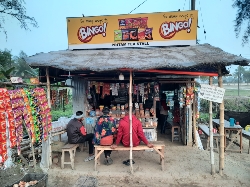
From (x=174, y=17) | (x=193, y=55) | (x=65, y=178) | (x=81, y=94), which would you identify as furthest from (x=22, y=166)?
(x=174, y=17)

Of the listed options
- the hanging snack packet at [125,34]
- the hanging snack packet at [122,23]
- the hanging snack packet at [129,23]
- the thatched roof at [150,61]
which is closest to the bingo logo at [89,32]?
the hanging snack packet at [122,23]

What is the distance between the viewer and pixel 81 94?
27.5ft

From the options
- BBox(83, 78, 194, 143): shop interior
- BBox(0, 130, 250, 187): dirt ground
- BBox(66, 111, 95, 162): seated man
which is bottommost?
BBox(0, 130, 250, 187): dirt ground

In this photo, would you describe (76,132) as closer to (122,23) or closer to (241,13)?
(122,23)

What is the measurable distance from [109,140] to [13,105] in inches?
111

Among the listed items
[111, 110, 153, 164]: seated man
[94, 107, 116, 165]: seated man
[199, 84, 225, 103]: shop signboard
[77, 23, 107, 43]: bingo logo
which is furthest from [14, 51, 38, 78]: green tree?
[199, 84, 225, 103]: shop signboard

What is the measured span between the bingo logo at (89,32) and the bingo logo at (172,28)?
2325mm

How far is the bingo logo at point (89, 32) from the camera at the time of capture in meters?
8.34

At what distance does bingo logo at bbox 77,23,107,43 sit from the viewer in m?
8.34

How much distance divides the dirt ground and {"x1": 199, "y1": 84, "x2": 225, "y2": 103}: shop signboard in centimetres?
207

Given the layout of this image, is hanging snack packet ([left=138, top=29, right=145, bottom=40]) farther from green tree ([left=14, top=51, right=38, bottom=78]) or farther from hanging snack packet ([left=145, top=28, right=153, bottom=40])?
green tree ([left=14, top=51, right=38, bottom=78])

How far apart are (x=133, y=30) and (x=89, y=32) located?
5.94 feet

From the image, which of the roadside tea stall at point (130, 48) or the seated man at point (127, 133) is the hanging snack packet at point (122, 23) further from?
the seated man at point (127, 133)

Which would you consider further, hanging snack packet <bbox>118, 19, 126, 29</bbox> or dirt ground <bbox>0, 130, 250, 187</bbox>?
hanging snack packet <bbox>118, 19, 126, 29</bbox>
